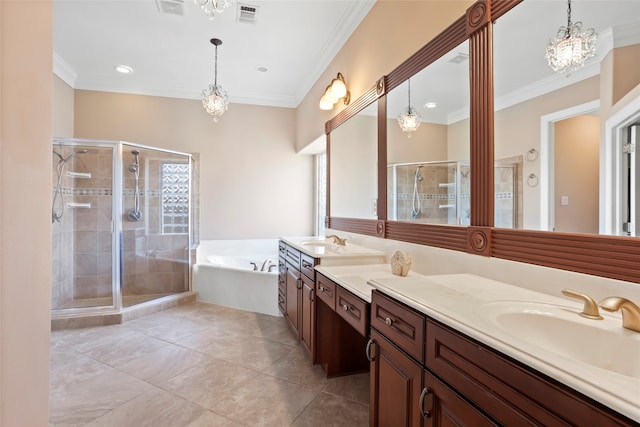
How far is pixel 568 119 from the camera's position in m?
1.08

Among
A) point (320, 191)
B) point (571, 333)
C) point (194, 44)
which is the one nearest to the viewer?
point (571, 333)

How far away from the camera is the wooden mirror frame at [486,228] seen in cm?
96

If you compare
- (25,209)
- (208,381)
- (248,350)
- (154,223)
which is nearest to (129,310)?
(154,223)

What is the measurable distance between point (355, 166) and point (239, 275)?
1.92 m

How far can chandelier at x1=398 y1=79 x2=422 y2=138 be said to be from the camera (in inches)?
77.4

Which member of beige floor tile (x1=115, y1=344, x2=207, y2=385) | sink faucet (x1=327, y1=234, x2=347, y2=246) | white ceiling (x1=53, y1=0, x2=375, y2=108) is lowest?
beige floor tile (x1=115, y1=344, x2=207, y2=385)

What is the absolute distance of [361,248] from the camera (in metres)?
2.56

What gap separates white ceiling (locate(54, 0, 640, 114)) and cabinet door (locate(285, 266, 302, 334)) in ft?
5.17

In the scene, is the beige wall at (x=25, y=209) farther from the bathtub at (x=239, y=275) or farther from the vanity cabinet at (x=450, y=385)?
the bathtub at (x=239, y=275)

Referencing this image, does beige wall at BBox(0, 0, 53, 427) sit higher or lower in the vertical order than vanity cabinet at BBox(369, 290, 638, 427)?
higher

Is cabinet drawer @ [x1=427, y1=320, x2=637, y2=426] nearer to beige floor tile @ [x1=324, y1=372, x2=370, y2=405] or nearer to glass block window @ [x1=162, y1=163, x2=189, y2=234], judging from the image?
beige floor tile @ [x1=324, y1=372, x2=370, y2=405]

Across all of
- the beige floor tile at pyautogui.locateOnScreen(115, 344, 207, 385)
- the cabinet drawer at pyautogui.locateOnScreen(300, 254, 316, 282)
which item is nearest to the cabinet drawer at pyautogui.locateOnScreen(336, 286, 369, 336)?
the cabinet drawer at pyautogui.locateOnScreen(300, 254, 316, 282)

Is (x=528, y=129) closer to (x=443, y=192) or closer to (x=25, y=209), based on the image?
(x=443, y=192)

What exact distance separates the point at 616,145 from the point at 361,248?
5.84 ft
